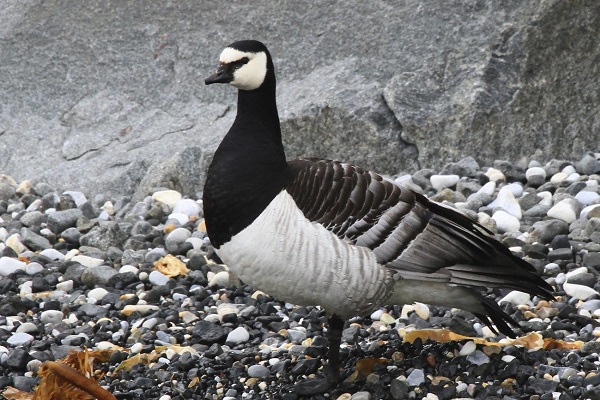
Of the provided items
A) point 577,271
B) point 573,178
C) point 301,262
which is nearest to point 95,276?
point 301,262

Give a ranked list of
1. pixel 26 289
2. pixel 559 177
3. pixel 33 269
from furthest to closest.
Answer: pixel 559 177 → pixel 33 269 → pixel 26 289

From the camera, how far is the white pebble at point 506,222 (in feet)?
24.2

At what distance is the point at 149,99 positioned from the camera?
31.6 feet

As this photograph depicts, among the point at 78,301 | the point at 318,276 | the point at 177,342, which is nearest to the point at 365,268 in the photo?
the point at 318,276

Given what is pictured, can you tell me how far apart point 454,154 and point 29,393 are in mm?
4493

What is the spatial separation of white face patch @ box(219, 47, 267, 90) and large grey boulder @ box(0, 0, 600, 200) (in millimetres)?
3301

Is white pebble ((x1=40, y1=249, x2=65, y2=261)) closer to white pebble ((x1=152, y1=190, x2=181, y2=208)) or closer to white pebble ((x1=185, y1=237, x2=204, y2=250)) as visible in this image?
white pebble ((x1=185, y1=237, x2=204, y2=250))

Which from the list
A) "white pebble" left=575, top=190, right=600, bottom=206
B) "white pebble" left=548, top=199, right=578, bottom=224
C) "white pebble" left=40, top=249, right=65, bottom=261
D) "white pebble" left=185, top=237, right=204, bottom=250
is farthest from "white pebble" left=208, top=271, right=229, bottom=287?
"white pebble" left=575, top=190, right=600, bottom=206

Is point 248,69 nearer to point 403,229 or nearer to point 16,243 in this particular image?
point 403,229

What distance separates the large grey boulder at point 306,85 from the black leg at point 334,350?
358 centimetres

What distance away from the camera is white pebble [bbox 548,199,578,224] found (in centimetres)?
734

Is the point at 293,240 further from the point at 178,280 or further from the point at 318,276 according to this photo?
the point at 178,280

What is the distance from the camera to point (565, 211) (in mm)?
7367

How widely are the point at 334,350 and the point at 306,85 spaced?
4201mm
